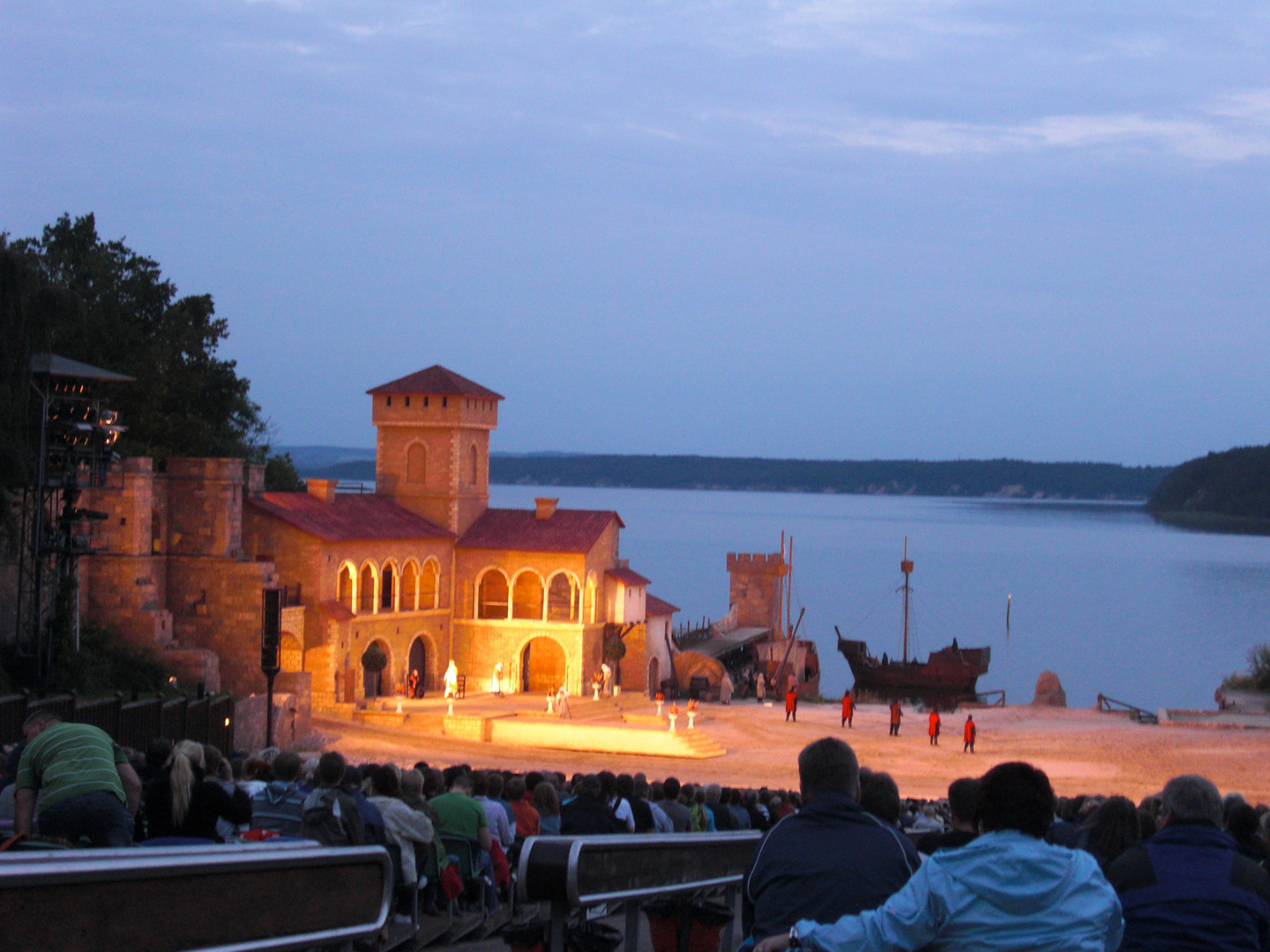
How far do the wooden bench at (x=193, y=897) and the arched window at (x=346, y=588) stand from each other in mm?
32295

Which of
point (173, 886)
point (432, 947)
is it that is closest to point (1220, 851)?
point (173, 886)

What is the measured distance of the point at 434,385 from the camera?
40.9m

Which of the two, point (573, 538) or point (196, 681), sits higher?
point (573, 538)

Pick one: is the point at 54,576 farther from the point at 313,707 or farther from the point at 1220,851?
the point at 1220,851

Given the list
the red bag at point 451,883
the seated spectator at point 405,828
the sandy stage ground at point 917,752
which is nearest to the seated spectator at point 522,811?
the red bag at point 451,883

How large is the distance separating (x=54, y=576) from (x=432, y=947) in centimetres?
2319

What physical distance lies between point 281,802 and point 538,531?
107 feet

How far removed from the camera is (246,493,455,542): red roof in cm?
3556

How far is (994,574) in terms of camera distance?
142 meters

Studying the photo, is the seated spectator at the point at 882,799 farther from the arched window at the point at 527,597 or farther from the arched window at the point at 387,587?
the arched window at the point at 527,597

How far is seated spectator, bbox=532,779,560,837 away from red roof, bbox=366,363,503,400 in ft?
102

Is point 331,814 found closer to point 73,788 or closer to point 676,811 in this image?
point 73,788

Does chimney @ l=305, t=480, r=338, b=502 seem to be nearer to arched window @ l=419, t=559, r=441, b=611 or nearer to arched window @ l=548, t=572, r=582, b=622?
arched window @ l=419, t=559, r=441, b=611

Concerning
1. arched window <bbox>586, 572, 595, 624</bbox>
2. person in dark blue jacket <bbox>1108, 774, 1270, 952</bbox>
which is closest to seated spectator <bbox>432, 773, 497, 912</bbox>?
person in dark blue jacket <bbox>1108, 774, 1270, 952</bbox>
